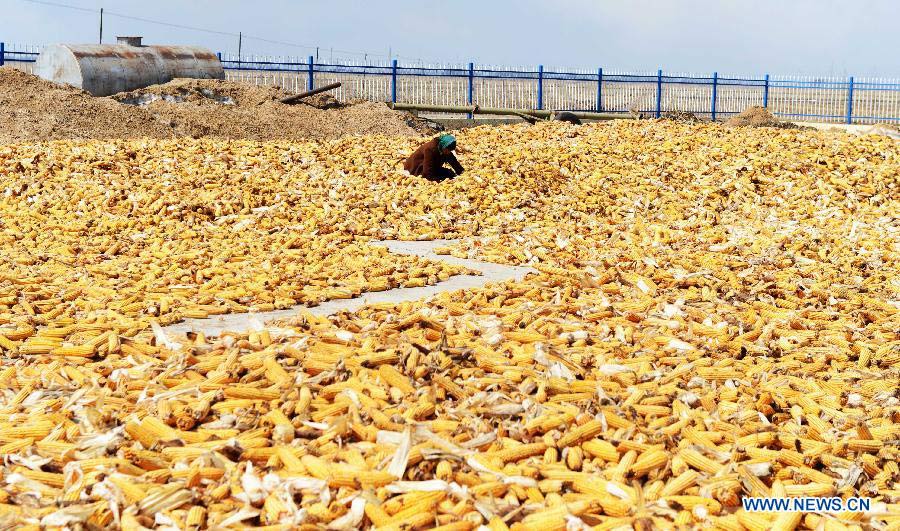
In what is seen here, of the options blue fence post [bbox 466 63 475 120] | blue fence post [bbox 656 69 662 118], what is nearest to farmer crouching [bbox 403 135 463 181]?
blue fence post [bbox 466 63 475 120]

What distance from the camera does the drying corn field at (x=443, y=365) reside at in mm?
3838

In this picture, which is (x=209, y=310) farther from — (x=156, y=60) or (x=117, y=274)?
(x=156, y=60)

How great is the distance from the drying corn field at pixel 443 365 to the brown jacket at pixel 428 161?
1.06m

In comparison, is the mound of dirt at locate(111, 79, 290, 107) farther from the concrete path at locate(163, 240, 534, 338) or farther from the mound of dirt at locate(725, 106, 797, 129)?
the concrete path at locate(163, 240, 534, 338)

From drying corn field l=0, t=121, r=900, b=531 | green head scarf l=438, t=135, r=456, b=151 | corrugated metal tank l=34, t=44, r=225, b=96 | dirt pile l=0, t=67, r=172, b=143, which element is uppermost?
corrugated metal tank l=34, t=44, r=225, b=96

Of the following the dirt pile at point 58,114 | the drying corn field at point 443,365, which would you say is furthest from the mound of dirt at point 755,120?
the dirt pile at point 58,114

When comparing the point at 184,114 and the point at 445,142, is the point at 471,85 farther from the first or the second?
the point at 445,142

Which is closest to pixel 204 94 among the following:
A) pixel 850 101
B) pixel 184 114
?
pixel 184 114

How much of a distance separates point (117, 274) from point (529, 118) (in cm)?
1457

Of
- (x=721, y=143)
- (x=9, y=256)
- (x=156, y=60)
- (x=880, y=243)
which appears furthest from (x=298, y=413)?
(x=156, y=60)

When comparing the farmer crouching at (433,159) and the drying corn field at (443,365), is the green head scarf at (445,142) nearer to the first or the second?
the farmer crouching at (433,159)

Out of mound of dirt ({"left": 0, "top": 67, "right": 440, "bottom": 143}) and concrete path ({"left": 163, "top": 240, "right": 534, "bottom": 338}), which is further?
mound of dirt ({"left": 0, "top": 67, "right": 440, "bottom": 143})

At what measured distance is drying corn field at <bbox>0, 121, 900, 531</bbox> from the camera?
384 centimetres

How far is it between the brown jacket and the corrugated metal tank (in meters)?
11.7
